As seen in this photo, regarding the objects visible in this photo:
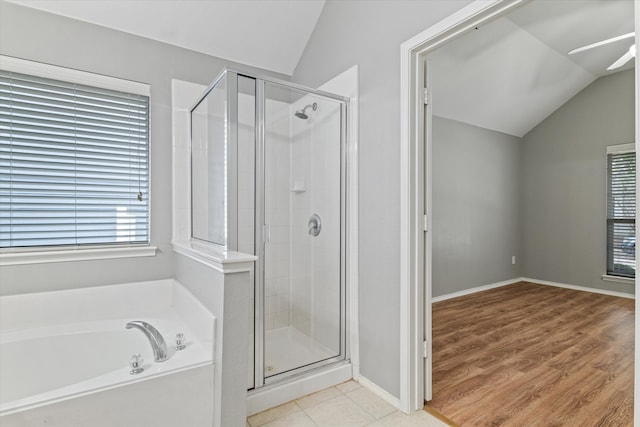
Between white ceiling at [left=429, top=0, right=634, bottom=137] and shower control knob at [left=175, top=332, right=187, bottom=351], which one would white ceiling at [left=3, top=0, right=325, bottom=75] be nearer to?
white ceiling at [left=429, top=0, right=634, bottom=137]

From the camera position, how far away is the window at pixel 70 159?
2.07 m

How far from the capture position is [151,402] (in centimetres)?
143

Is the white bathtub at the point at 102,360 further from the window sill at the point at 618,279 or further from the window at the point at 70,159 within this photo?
the window sill at the point at 618,279

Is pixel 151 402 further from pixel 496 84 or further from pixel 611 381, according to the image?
pixel 496 84

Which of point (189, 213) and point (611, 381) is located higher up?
point (189, 213)

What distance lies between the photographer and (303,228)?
235cm

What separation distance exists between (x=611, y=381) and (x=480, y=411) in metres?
1.09

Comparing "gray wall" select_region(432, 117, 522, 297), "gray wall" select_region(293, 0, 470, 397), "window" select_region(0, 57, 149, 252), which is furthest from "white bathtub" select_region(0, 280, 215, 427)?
"gray wall" select_region(432, 117, 522, 297)

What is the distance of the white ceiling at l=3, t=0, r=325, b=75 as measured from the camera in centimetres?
221

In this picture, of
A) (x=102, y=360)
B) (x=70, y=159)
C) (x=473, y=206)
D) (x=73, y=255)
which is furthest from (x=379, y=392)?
(x=473, y=206)

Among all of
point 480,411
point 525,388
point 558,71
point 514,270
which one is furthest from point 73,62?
point 514,270

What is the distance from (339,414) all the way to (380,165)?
147 centimetres

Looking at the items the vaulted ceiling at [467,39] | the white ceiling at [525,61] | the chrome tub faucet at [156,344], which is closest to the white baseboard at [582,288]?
the white ceiling at [525,61]

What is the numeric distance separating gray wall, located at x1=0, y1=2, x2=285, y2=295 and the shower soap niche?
3.30 feet
